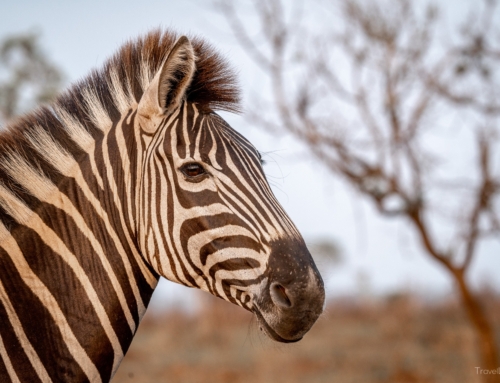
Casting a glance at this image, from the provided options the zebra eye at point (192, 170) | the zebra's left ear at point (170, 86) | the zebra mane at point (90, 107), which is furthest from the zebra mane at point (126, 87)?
the zebra eye at point (192, 170)

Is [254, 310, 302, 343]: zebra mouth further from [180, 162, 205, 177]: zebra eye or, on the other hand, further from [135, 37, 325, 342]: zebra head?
[180, 162, 205, 177]: zebra eye

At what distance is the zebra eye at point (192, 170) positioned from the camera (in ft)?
8.28

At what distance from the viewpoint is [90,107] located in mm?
2807

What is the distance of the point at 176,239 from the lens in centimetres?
247

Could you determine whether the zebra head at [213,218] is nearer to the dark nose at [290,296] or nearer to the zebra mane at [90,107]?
the dark nose at [290,296]

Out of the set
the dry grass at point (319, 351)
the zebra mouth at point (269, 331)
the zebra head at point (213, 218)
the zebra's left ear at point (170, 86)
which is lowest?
the dry grass at point (319, 351)

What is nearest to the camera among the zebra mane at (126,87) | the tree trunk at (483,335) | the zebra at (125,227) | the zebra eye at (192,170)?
the zebra at (125,227)

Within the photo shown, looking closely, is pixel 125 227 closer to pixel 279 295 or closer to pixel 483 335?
pixel 279 295

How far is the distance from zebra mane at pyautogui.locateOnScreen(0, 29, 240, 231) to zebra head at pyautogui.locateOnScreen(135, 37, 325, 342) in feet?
0.73

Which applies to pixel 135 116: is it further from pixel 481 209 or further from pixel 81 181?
pixel 481 209

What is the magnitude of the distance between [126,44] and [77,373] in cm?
181

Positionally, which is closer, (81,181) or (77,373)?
(77,373)

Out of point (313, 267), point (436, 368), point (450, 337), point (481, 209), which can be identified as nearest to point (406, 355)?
point (436, 368)

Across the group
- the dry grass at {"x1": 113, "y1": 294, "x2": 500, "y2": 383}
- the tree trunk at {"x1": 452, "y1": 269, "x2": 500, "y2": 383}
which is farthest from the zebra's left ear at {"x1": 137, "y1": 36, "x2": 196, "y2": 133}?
the dry grass at {"x1": 113, "y1": 294, "x2": 500, "y2": 383}
